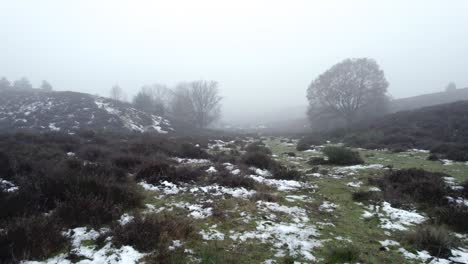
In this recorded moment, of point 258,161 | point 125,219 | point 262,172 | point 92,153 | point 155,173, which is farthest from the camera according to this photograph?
point 92,153

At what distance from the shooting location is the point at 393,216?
5512mm

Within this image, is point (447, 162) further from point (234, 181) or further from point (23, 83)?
point (23, 83)

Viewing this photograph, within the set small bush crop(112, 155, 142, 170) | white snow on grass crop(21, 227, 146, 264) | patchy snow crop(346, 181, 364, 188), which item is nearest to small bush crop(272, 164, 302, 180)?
patchy snow crop(346, 181, 364, 188)

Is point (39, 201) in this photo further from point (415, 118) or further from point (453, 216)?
point (415, 118)

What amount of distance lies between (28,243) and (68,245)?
496 millimetres

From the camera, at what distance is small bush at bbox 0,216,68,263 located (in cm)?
349

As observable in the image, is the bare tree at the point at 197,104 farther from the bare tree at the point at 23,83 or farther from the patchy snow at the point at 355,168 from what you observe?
the bare tree at the point at 23,83

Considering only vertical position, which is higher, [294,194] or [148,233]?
[148,233]

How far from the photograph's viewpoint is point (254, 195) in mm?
6531

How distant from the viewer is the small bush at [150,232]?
393 cm

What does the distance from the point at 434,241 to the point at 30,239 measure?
6.13 metres

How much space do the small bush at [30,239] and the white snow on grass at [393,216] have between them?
569cm

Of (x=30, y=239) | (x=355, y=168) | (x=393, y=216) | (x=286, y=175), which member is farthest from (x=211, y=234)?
(x=355, y=168)

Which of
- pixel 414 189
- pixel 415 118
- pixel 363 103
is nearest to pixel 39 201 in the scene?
pixel 414 189
